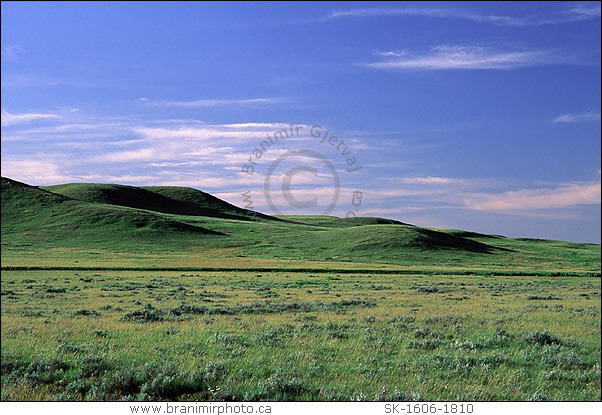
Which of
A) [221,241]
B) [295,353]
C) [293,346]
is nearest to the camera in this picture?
[295,353]

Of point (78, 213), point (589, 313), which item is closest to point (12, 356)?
point (589, 313)

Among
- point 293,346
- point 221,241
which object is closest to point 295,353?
point 293,346

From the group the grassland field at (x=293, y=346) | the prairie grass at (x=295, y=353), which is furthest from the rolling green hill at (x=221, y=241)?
the prairie grass at (x=295, y=353)

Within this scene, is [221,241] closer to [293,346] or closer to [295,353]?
[293,346]

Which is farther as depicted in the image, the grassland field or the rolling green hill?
the rolling green hill

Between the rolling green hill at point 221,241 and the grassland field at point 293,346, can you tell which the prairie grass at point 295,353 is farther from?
the rolling green hill at point 221,241

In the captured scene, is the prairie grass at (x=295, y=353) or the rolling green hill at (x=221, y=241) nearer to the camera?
the prairie grass at (x=295, y=353)

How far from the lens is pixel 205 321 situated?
22422mm

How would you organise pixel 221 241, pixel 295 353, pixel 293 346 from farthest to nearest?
pixel 221 241 → pixel 293 346 → pixel 295 353

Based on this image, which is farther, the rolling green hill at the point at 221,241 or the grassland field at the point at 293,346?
the rolling green hill at the point at 221,241

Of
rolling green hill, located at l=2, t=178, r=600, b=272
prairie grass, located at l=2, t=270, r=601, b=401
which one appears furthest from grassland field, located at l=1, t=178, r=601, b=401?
rolling green hill, located at l=2, t=178, r=600, b=272

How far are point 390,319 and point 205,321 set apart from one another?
8003mm

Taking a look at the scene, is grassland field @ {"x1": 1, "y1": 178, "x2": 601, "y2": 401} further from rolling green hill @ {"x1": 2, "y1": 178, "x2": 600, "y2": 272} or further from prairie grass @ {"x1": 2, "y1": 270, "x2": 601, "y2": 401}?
rolling green hill @ {"x1": 2, "y1": 178, "x2": 600, "y2": 272}
